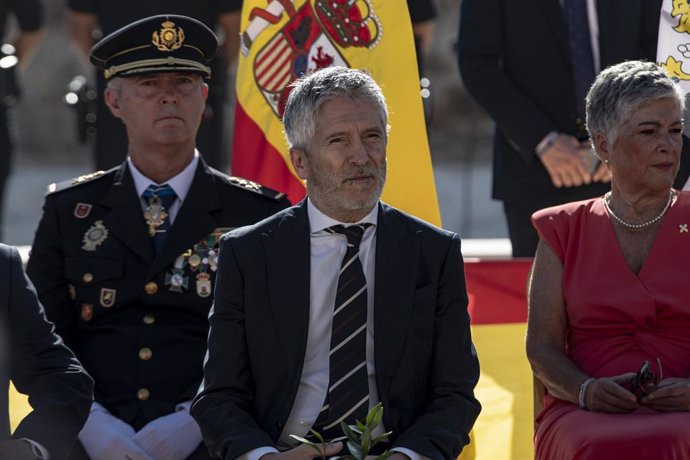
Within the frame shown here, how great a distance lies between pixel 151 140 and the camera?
16.1 feet

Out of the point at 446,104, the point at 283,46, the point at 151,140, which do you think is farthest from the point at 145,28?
the point at 446,104

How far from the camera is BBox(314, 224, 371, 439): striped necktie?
4090 mm

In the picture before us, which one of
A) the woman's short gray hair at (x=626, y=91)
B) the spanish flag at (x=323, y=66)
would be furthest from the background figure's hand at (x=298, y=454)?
the spanish flag at (x=323, y=66)

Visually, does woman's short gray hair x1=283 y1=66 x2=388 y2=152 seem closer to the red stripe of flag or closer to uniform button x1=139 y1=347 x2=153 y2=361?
uniform button x1=139 y1=347 x2=153 y2=361

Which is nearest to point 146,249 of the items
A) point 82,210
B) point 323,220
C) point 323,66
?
point 82,210

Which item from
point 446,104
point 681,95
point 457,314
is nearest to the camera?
point 457,314

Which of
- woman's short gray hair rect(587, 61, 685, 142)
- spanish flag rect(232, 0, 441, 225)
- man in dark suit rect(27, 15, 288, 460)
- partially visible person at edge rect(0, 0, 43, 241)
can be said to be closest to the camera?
woman's short gray hair rect(587, 61, 685, 142)

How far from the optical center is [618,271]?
4484 millimetres

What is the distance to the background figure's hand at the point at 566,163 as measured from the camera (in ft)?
19.3

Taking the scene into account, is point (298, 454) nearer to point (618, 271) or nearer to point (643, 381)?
point (643, 381)

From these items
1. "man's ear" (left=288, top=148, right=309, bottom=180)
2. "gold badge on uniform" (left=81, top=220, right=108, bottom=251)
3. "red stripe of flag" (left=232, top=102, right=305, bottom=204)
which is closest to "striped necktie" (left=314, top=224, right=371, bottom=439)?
"man's ear" (left=288, top=148, right=309, bottom=180)

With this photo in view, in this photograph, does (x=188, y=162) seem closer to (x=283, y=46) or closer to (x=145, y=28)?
(x=145, y=28)

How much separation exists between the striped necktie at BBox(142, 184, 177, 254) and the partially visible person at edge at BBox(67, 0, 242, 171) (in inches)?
73.2

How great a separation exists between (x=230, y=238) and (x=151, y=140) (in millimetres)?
836
